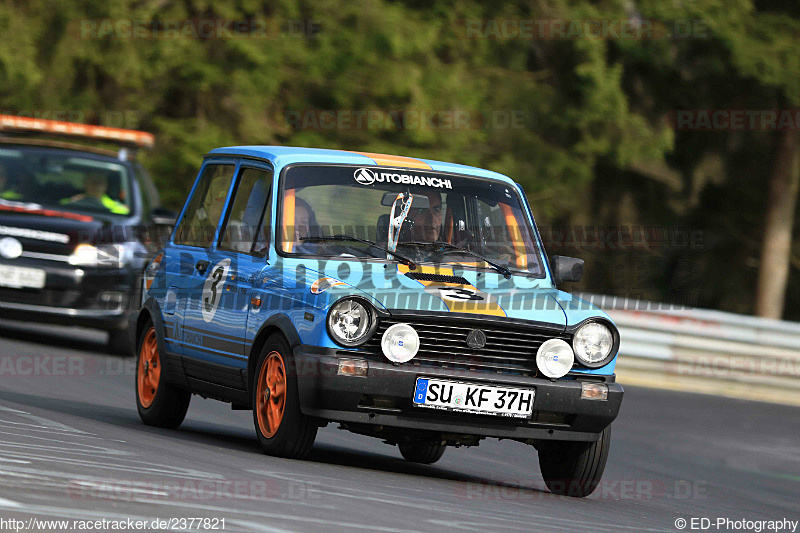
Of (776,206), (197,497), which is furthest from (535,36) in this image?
(197,497)

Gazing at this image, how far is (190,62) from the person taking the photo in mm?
21812

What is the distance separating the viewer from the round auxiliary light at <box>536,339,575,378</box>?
7.83 metres

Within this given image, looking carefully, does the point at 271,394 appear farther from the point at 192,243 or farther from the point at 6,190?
the point at 6,190

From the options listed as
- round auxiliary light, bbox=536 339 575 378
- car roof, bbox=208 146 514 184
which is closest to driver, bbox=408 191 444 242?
car roof, bbox=208 146 514 184

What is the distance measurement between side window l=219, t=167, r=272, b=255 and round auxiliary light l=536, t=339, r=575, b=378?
175 centimetres

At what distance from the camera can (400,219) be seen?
8688 mm

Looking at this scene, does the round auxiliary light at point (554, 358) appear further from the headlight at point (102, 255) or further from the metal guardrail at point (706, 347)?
the metal guardrail at point (706, 347)

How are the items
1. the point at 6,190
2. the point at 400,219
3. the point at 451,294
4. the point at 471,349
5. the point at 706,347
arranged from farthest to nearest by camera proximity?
the point at 706,347, the point at 6,190, the point at 400,219, the point at 451,294, the point at 471,349

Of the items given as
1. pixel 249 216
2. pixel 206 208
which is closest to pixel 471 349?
pixel 249 216

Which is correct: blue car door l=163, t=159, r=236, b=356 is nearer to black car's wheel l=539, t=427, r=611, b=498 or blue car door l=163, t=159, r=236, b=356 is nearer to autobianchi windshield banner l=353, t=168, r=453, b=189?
autobianchi windshield banner l=353, t=168, r=453, b=189

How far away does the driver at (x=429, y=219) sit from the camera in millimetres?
8711

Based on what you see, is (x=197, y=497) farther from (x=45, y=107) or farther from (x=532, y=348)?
(x=45, y=107)

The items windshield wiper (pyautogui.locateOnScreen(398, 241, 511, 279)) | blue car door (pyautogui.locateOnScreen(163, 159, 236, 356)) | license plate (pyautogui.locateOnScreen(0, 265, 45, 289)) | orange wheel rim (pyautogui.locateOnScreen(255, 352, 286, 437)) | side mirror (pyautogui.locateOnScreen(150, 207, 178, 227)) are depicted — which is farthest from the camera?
license plate (pyautogui.locateOnScreen(0, 265, 45, 289))

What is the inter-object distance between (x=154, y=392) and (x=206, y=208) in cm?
126
